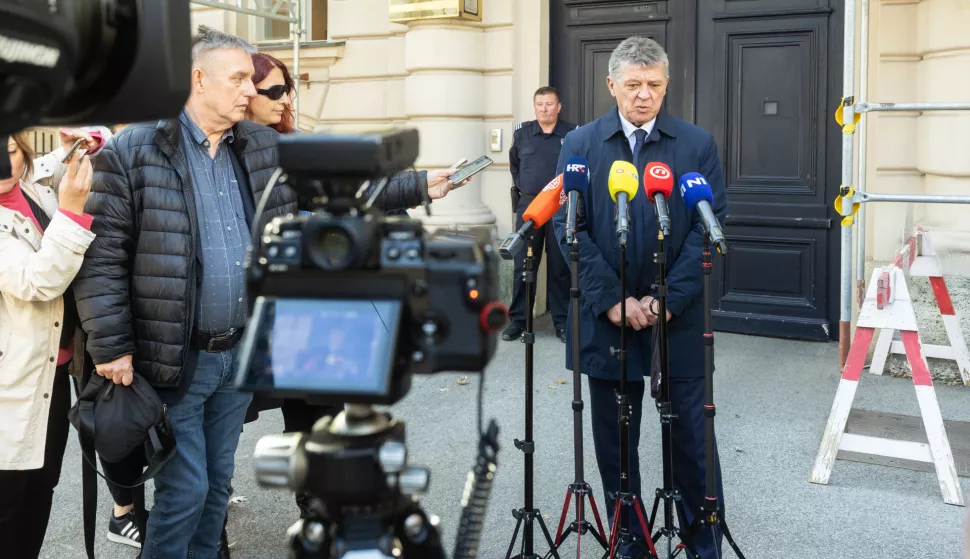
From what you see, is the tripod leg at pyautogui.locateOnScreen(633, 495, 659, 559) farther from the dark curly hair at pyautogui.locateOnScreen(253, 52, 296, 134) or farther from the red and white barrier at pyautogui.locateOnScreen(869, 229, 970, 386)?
the red and white barrier at pyautogui.locateOnScreen(869, 229, 970, 386)

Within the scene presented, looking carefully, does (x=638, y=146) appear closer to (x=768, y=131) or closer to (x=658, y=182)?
(x=658, y=182)

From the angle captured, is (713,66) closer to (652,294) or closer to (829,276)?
(829,276)

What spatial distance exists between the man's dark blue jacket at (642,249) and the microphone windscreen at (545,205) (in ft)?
0.96

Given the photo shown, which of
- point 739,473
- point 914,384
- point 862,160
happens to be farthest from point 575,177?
point 862,160

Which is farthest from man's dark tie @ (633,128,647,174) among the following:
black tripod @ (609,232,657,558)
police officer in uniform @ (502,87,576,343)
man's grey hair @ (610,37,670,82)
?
police officer in uniform @ (502,87,576,343)

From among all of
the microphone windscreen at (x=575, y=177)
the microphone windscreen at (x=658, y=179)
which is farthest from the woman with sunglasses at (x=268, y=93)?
the microphone windscreen at (x=658, y=179)

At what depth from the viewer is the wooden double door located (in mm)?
7664

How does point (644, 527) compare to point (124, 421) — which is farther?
point (644, 527)

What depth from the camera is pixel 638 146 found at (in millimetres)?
3791

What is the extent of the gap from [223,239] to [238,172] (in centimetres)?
26

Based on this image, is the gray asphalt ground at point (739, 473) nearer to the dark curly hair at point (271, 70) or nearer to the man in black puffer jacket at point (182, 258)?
the man in black puffer jacket at point (182, 258)

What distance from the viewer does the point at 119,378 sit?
10.2 feet

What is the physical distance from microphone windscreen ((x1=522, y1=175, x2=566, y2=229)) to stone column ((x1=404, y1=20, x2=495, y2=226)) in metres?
4.96

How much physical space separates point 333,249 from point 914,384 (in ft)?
13.3
